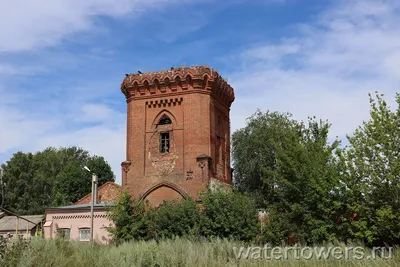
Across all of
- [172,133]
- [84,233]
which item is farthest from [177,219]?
[84,233]

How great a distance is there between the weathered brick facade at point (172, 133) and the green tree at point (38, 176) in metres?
20.3

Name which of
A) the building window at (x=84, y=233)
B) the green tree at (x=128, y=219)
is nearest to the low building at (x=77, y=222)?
the building window at (x=84, y=233)

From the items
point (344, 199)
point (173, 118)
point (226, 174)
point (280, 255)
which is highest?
point (173, 118)

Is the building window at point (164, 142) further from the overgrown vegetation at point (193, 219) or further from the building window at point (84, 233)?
the building window at point (84, 233)

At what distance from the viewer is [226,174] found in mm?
29875

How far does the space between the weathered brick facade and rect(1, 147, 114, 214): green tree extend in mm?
20294

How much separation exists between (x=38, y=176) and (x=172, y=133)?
98.4 ft

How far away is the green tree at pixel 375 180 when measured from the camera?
67.1 feet

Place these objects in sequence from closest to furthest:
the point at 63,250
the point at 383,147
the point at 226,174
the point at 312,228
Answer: the point at 63,250 < the point at 383,147 < the point at 312,228 < the point at 226,174

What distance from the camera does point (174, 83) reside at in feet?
90.2

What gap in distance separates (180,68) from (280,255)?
17622mm

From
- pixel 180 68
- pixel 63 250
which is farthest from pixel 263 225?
pixel 63 250

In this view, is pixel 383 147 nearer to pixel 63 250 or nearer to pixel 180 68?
pixel 180 68

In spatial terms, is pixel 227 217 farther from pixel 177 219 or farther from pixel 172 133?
pixel 172 133
